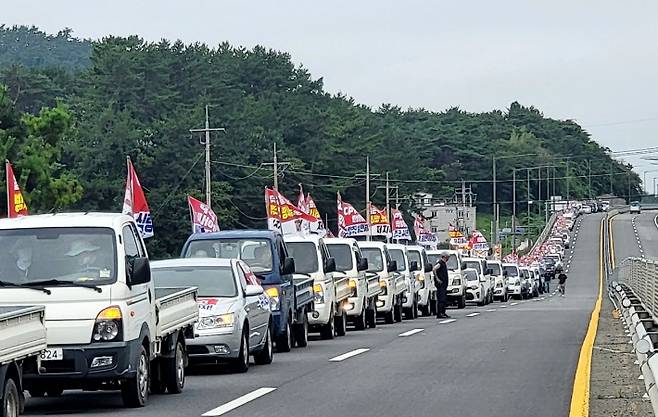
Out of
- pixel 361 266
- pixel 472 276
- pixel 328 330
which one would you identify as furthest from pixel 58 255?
pixel 472 276

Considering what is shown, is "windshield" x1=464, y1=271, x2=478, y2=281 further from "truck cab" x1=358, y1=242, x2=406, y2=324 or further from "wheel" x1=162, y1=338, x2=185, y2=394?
"wheel" x1=162, y1=338, x2=185, y2=394

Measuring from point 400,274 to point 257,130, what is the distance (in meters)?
74.2

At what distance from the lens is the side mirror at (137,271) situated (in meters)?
13.7

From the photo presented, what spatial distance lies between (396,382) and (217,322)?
2.58m

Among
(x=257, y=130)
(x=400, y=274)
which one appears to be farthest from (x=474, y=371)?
(x=257, y=130)

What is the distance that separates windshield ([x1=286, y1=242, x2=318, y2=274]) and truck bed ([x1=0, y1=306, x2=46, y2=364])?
1373 centimetres

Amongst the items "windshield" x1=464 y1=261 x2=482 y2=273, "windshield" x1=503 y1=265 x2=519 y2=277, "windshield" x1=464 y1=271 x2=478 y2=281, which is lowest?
"windshield" x1=503 y1=265 x2=519 y2=277

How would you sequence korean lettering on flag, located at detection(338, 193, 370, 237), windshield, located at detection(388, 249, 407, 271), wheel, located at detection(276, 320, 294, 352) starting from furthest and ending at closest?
korean lettering on flag, located at detection(338, 193, 370, 237) < windshield, located at detection(388, 249, 407, 271) < wheel, located at detection(276, 320, 294, 352)

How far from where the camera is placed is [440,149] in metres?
194

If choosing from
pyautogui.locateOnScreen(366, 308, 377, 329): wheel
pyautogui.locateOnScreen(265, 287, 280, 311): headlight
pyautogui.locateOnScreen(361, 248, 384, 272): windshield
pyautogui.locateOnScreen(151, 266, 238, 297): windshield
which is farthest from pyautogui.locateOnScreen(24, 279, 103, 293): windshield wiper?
pyautogui.locateOnScreen(361, 248, 384, 272): windshield

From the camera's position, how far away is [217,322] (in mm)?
17719

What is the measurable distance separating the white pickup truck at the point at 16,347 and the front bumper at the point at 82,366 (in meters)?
0.82

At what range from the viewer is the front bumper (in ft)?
42.9

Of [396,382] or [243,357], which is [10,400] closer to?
[396,382]
